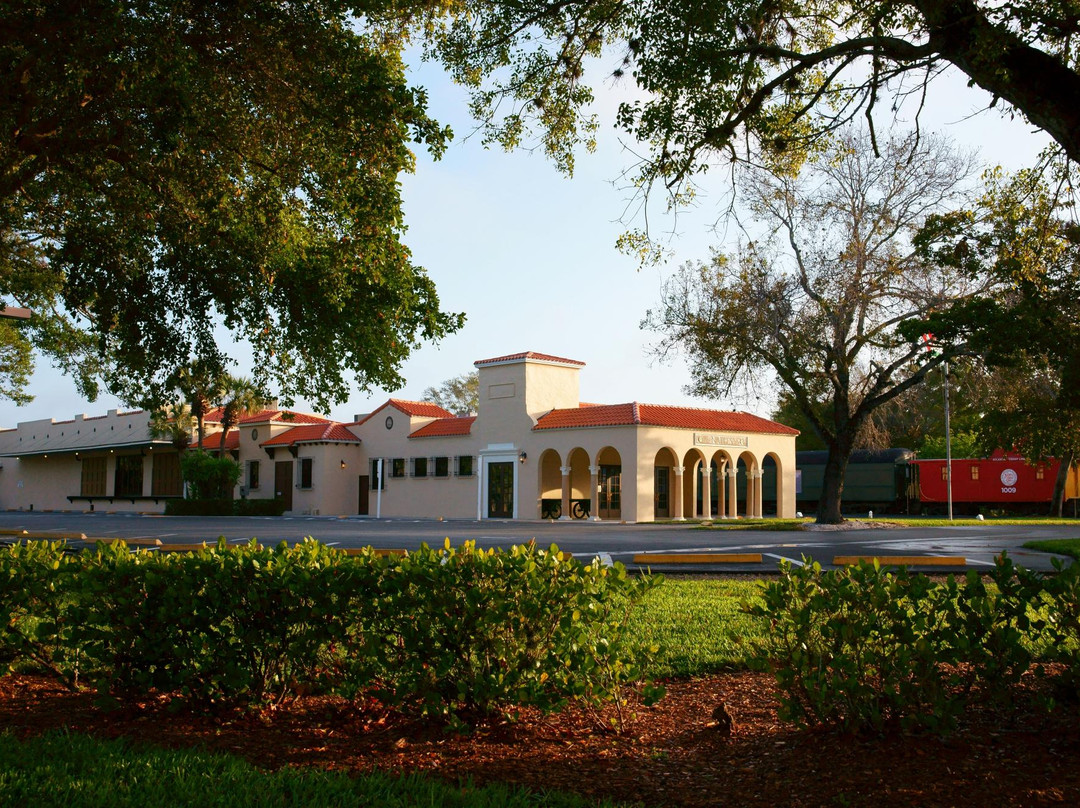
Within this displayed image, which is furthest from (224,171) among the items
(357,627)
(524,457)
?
(524,457)

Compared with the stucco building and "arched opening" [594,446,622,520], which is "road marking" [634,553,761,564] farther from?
"arched opening" [594,446,622,520]

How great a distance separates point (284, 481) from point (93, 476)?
1734 centimetres

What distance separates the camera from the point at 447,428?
4331cm

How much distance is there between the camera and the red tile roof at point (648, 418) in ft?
122

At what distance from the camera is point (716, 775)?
4602 millimetres

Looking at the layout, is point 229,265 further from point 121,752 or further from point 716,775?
point 716,775

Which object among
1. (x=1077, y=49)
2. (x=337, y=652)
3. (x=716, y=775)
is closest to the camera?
(x=716, y=775)

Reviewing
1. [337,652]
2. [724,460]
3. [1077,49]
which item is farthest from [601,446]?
[337,652]

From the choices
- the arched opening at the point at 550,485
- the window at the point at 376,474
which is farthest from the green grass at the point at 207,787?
the window at the point at 376,474

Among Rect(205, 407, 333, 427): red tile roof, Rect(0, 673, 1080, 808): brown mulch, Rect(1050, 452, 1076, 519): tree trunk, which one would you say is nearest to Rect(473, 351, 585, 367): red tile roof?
Rect(205, 407, 333, 427): red tile roof

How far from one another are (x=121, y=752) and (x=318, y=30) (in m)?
6.98

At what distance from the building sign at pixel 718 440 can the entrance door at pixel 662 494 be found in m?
2.77

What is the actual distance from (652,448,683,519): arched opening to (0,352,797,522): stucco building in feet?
0.17

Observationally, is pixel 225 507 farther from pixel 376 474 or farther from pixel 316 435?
pixel 376 474
